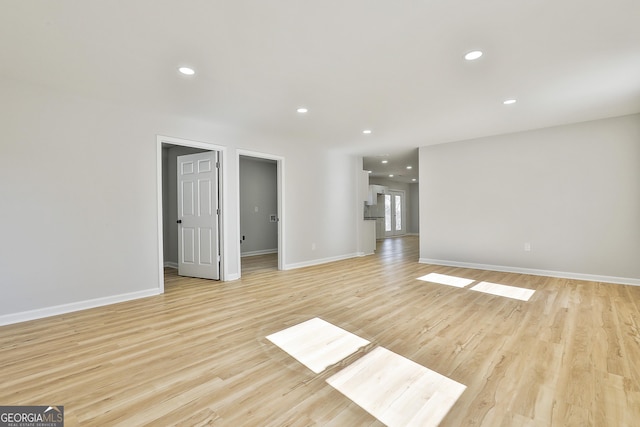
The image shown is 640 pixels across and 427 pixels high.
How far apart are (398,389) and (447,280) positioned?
331cm

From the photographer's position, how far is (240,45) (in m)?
2.45

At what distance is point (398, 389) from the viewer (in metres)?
1.81

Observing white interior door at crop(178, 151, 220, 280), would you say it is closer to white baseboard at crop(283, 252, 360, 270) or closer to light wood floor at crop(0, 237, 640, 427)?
light wood floor at crop(0, 237, 640, 427)

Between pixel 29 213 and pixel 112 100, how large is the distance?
1562mm

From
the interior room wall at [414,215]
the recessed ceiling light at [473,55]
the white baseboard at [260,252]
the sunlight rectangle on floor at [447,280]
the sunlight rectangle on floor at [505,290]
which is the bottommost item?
the sunlight rectangle on floor at [505,290]

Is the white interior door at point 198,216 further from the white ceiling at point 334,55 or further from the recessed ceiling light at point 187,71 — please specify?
the recessed ceiling light at point 187,71

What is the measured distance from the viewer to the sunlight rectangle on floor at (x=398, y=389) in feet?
5.22

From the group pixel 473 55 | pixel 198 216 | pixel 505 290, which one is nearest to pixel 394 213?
pixel 505 290

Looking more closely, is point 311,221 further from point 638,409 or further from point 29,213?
point 638,409

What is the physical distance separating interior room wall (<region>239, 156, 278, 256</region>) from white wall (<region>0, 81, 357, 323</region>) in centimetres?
302

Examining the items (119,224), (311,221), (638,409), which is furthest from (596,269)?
(119,224)

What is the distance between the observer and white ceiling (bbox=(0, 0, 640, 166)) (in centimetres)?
206

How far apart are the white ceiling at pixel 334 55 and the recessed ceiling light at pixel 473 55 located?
63 mm

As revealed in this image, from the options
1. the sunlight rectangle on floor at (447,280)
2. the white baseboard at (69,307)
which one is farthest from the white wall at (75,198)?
the sunlight rectangle on floor at (447,280)
